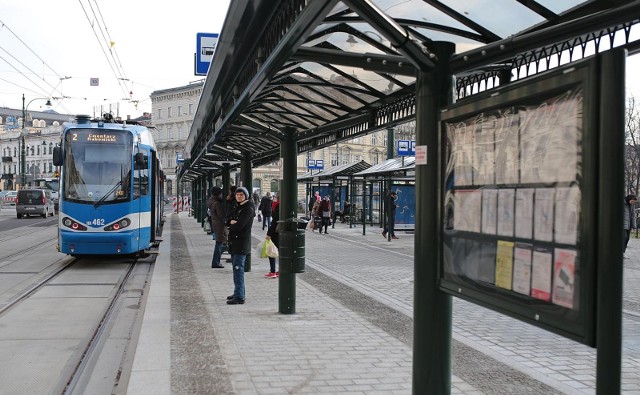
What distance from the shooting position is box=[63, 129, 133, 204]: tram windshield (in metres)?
13.8

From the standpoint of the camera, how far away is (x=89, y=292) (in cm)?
1081

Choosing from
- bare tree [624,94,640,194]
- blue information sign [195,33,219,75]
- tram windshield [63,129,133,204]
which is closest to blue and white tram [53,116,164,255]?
tram windshield [63,129,133,204]

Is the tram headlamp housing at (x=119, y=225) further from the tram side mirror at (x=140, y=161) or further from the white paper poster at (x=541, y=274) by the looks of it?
the white paper poster at (x=541, y=274)

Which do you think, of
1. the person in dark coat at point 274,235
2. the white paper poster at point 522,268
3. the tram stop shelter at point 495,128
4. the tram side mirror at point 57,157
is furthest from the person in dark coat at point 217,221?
the white paper poster at point 522,268

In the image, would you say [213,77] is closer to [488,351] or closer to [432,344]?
[488,351]

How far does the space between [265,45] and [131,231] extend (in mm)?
8961

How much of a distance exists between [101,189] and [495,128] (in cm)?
1202

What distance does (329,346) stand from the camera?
6668 millimetres

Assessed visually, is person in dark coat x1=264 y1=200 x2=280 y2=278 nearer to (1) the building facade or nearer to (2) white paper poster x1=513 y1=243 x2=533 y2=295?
(2) white paper poster x1=513 y1=243 x2=533 y2=295

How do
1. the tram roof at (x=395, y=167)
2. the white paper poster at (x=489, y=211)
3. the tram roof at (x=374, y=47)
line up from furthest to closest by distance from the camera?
the tram roof at (x=395, y=167) < the tram roof at (x=374, y=47) < the white paper poster at (x=489, y=211)

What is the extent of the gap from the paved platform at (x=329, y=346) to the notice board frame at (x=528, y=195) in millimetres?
2113

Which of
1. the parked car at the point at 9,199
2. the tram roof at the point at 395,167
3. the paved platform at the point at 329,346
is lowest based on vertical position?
the paved platform at the point at 329,346

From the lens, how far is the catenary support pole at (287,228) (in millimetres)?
8281

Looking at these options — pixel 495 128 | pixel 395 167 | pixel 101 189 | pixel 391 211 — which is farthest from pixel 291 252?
pixel 391 211
